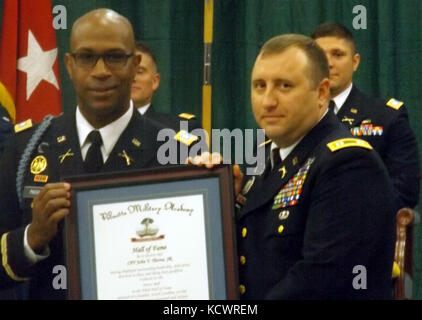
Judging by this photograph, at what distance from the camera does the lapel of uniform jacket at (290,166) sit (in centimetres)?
267

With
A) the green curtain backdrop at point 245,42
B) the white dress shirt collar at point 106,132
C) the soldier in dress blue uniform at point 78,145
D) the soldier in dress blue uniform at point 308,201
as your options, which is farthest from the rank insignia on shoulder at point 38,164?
the green curtain backdrop at point 245,42

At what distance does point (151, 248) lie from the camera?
8.65ft

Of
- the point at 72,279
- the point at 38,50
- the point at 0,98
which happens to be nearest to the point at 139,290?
the point at 72,279

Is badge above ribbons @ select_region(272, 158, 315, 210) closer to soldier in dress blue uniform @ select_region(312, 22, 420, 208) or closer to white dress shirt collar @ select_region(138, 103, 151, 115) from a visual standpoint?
soldier in dress blue uniform @ select_region(312, 22, 420, 208)

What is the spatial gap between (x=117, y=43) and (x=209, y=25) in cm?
281

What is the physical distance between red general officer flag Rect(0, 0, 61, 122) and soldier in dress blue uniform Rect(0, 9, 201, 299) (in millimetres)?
2235

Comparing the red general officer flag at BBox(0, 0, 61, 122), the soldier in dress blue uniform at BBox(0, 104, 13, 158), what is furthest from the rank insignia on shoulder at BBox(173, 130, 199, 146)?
the red general officer flag at BBox(0, 0, 61, 122)

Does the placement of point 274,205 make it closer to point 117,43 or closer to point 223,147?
point 117,43

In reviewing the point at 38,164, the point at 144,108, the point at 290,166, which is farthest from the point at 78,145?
the point at 144,108

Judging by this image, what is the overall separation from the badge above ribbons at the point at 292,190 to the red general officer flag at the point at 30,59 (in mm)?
2734

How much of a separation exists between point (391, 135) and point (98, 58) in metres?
2.49

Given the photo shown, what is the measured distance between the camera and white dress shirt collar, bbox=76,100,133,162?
9.20 ft

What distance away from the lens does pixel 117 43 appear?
2742 mm
